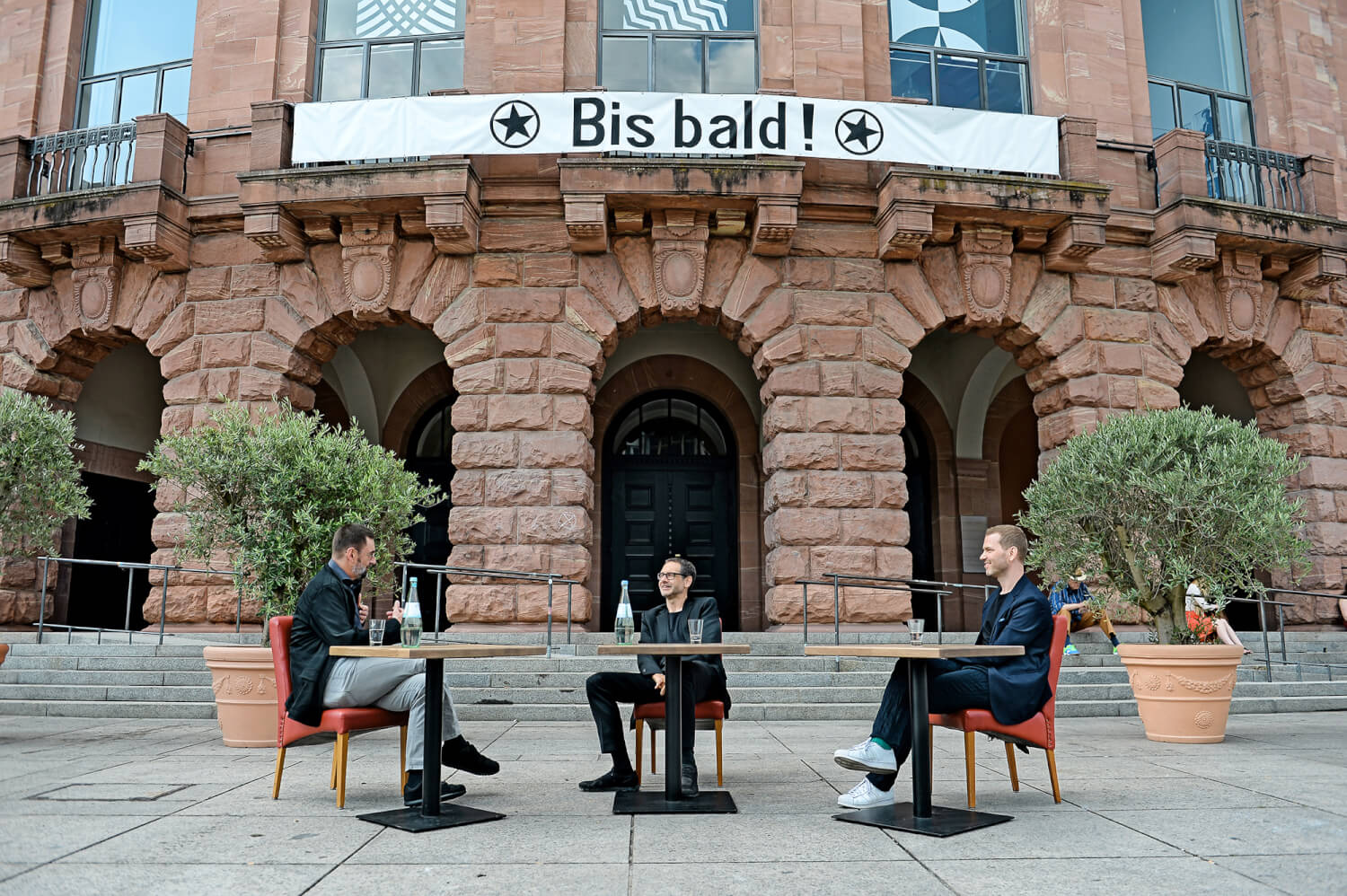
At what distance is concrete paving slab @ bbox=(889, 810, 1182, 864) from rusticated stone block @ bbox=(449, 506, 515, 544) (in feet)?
26.4

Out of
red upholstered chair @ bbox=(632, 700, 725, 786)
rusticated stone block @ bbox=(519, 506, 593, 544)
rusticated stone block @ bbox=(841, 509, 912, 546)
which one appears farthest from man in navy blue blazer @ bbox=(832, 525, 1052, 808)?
rusticated stone block @ bbox=(519, 506, 593, 544)

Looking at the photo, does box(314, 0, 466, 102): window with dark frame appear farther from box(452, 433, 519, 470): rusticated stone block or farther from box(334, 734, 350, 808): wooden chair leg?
box(334, 734, 350, 808): wooden chair leg

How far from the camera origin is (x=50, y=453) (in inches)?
362

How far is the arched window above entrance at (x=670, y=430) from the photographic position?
665 inches

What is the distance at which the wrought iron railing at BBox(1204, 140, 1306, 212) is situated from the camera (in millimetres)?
14297

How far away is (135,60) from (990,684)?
15230mm

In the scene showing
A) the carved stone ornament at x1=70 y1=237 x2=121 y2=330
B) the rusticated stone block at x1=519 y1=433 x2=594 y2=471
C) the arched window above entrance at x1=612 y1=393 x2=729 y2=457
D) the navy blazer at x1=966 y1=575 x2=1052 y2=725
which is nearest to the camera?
the navy blazer at x1=966 y1=575 x2=1052 y2=725

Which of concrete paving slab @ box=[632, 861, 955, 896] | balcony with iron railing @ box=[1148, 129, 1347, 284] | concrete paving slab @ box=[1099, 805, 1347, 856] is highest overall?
balcony with iron railing @ box=[1148, 129, 1347, 284]

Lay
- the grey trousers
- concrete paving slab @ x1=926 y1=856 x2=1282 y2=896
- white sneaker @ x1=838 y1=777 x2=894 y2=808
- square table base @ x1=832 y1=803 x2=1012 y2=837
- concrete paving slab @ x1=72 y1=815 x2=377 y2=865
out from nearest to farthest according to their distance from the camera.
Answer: concrete paving slab @ x1=926 y1=856 x2=1282 y2=896 → concrete paving slab @ x1=72 y1=815 x2=377 y2=865 → square table base @ x1=832 y1=803 x2=1012 y2=837 → white sneaker @ x1=838 y1=777 x2=894 y2=808 → the grey trousers

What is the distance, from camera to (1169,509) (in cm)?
804

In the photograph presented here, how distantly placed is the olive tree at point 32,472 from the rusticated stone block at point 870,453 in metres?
8.23

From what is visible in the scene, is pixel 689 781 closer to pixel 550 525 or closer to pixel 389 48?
pixel 550 525

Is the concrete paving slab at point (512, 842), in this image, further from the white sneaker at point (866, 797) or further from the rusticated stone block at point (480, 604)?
the rusticated stone block at point (480, 604)

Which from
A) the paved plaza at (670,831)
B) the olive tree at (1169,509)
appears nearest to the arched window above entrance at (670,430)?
the olive tree at (1169,509)
